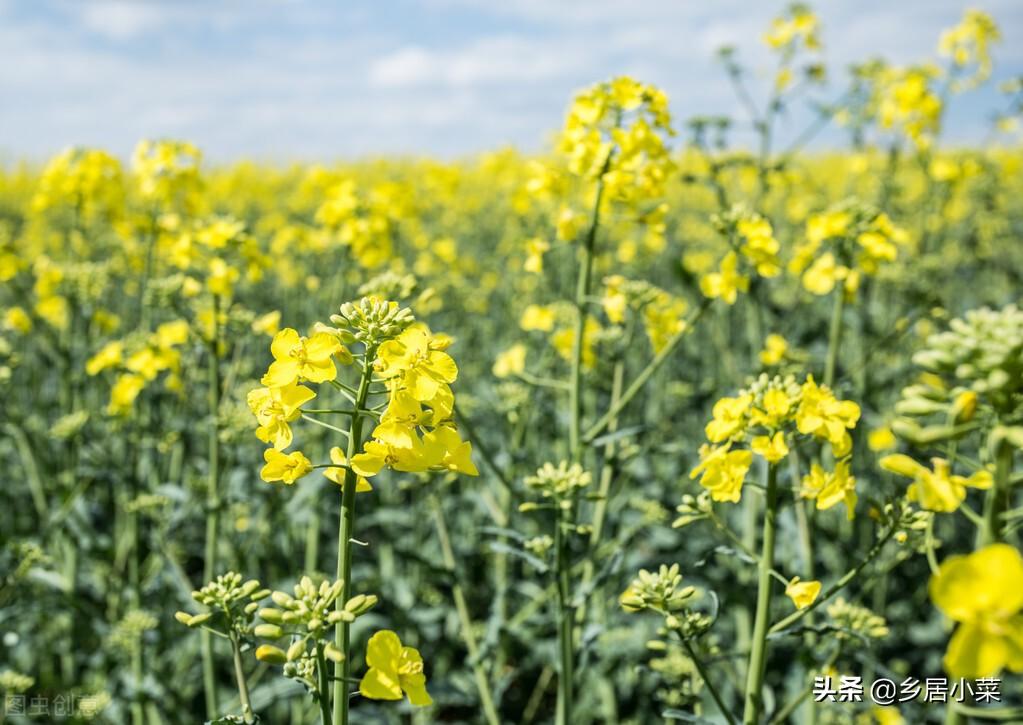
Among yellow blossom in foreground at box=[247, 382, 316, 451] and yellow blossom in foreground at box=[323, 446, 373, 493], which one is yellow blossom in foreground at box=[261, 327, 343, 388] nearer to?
yellow blossom in foreground at box=[247, 382, 316, 451]

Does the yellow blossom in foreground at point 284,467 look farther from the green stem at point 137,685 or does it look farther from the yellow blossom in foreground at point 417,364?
the green stem at point 137,685

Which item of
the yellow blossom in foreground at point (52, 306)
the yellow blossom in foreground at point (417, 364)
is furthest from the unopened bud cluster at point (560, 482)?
the yellow blossom in foreground at point (52, 306)

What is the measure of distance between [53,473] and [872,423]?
4.77 metres

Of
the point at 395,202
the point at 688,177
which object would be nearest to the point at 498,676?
the point at 688,177

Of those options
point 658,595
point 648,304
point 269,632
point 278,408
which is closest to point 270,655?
point 269,632

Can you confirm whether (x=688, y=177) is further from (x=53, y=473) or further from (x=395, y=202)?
(x=53, y=473)

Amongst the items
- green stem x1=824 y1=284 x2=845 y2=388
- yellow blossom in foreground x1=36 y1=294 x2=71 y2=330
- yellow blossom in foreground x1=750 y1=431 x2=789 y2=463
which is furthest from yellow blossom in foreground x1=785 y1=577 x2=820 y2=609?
yellow blossom in foreground x1=36 y1=294 x2=71 y2=330

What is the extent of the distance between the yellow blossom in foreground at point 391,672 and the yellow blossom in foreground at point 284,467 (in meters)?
0.39

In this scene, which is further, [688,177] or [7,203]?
[7,203]

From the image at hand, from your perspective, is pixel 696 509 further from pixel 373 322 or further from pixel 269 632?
pixel 269 632

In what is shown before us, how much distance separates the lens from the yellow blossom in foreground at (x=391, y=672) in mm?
1645

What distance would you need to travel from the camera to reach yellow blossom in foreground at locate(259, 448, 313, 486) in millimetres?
1783

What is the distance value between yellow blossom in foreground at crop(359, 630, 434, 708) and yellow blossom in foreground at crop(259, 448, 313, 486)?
39 centimetres

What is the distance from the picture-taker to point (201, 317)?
3.79 m
